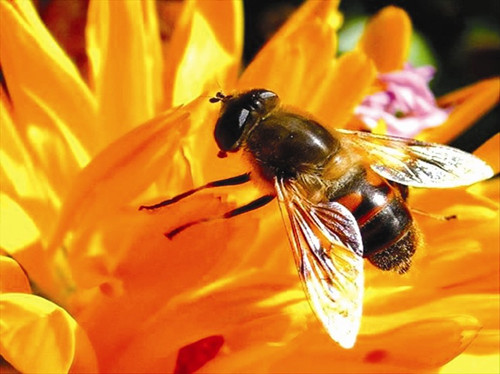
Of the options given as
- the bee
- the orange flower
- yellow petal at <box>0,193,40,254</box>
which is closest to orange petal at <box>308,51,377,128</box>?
the orange flower

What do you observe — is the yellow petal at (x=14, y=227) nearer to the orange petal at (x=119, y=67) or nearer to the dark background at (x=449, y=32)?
the orange petal at (x=119, y=67)

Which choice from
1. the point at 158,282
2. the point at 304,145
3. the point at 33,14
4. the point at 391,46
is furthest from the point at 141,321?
the point at 391,46

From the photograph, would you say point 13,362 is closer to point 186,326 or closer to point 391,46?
point 186,326

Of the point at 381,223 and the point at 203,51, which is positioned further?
the point at 203,51

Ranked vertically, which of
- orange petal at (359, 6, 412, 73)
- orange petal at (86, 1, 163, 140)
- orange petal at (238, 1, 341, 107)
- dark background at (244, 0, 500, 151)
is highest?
orange petal at (86, 1, 163, 140)

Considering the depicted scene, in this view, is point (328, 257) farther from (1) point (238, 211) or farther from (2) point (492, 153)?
(2) point (492, 153)

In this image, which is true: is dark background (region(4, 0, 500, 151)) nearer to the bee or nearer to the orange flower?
the orange flower

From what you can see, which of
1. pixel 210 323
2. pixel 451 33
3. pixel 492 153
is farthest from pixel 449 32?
pixel 210 323
